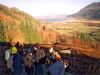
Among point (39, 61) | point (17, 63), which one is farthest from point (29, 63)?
point (17, 63)

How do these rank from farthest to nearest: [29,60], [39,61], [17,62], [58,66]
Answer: [39,61] < [29,60] < [17,62] < [58,66]

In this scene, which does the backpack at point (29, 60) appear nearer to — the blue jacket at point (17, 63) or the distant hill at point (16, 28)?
the blue jacket at point (17, 63)

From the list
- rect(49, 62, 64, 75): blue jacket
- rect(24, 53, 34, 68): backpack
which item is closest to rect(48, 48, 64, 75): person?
rect(49, 62, 64, 75): blue jacket

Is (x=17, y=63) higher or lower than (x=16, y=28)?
lower

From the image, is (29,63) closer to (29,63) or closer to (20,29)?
(29,63)

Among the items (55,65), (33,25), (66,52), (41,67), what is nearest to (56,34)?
(33,25)

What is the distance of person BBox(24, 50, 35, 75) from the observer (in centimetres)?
1077

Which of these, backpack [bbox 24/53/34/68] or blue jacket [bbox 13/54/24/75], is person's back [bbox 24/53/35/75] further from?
blue jacket [bbox 13/54/24/75]

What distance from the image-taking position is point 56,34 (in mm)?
30422

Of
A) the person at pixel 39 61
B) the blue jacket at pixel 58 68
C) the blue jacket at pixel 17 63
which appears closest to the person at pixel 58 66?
the blue jacket at pixel 58 68

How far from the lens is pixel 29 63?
10.8 metres

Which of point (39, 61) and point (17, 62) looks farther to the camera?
point (39, 61)

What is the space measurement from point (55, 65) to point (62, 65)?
222 millimetres

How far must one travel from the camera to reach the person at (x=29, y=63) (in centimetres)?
1077
